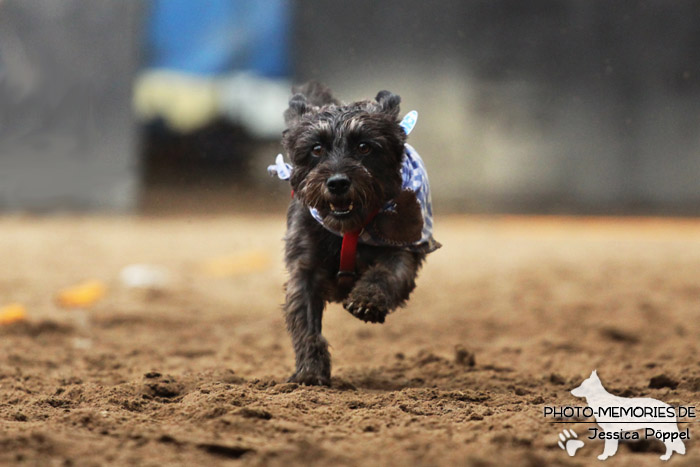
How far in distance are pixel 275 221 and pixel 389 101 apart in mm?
11495

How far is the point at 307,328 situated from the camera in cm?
416

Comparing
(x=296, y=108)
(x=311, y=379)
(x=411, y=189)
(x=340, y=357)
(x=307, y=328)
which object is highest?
(x=296, y=108)

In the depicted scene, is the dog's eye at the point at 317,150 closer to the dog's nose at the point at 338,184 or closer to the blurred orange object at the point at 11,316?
the dog's nose at the point at 338,184

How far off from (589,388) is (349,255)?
4.42 feet

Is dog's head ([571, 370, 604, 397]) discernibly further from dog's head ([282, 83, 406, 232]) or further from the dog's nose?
the dog's nose

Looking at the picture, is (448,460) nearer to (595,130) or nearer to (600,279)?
(600,279)

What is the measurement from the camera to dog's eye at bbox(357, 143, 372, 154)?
392cm

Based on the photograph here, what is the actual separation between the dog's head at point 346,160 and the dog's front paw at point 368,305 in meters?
0.32

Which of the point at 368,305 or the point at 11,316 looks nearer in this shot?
the point at 368,305

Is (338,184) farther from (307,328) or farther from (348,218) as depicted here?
(307,328)

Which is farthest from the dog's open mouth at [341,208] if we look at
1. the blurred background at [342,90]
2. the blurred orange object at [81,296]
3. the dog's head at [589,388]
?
the blurred background at [342,90]

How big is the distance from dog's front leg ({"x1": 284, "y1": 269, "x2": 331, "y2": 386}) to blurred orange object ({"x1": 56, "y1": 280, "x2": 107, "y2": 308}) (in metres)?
3.33

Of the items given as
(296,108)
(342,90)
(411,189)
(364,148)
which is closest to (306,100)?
(296,108)

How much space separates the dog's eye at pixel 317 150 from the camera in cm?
396
